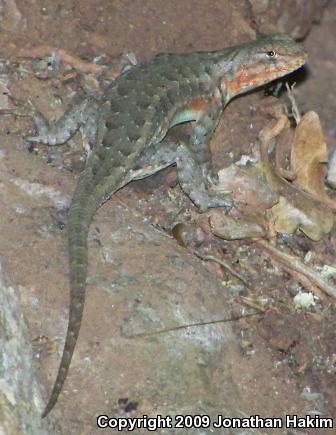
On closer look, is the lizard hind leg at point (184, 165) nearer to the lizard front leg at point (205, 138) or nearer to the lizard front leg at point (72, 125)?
the lizard front leg at point (205, 138)

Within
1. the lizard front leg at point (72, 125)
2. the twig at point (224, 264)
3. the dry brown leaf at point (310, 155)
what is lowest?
the twig at point (224, 264)

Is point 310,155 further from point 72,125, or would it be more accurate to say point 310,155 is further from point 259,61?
point 72,125

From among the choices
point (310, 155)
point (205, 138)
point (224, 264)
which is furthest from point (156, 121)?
point (310, 155)

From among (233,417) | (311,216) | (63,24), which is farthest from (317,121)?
(233,417)

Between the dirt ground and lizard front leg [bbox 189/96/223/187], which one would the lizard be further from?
the dirt ground

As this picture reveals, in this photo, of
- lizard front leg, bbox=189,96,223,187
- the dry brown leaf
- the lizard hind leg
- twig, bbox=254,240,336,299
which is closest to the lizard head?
lizard front leg, bbox=189,96,223,187

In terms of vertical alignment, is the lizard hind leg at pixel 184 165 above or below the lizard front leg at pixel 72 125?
below

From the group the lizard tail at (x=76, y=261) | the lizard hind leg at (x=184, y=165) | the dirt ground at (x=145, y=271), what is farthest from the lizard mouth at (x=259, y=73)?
the lizard tail at (x=76, y=261)
